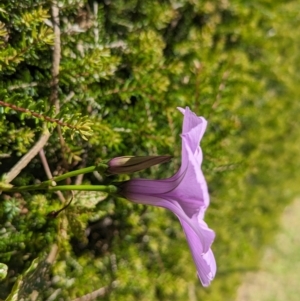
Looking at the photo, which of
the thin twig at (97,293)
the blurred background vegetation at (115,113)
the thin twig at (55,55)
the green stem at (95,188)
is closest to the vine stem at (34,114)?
the blurred background vegetation at (115,113)

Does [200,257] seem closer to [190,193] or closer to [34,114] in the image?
[190,193]

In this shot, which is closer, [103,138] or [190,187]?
[190,187]

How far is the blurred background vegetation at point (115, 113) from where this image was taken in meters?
1.02

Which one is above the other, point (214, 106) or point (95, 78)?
point (95, 78)

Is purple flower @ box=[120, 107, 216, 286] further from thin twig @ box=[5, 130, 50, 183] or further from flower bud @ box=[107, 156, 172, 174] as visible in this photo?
thin twig @ box=[5, 130, 50, 183]

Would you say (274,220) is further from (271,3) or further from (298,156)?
(271,3)

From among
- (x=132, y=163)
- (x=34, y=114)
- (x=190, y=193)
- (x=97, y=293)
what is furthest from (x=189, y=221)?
(x=97, y=293)

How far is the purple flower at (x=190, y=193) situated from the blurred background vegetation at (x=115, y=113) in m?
0.17

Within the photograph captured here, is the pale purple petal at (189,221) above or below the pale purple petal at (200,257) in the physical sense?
above

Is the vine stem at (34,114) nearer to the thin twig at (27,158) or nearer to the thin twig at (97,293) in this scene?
the thin twig at (27,158)

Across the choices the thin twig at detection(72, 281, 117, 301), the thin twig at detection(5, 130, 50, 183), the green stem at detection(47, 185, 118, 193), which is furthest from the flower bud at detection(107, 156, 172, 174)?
the thin twig at detection(72, 281, 117, 301)

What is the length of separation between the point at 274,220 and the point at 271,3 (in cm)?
160

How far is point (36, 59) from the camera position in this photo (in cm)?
103

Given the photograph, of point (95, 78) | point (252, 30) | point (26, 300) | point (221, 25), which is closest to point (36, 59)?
point (95, 78)
